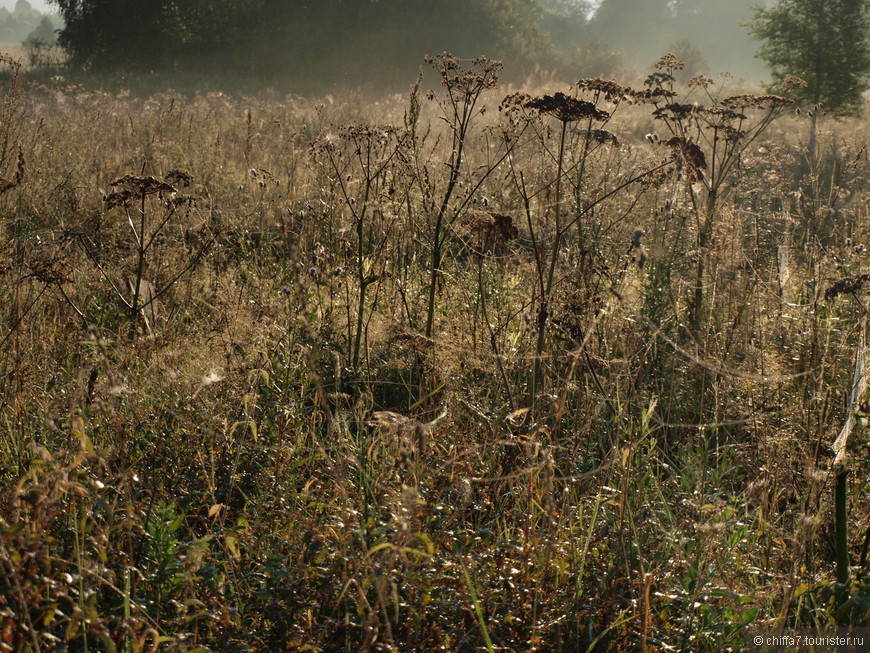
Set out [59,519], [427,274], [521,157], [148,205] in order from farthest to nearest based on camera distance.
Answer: [521,157] → [148,205] → [427,274] → [59,519]

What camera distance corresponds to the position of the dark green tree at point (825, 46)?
1638cm

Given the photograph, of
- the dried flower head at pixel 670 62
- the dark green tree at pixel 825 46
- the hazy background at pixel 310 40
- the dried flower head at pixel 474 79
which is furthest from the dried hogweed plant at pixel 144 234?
the hazy background at pixel 310 40

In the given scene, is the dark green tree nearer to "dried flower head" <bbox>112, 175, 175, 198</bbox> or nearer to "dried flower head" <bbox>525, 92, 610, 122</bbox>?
"dried flower head" <bbox>525, 92, 610, 122</bbox>

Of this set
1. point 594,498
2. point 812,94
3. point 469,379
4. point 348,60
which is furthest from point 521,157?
point 348,60

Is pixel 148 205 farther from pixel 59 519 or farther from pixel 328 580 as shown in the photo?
pixel 328 580

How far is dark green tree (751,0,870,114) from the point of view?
53.7ft

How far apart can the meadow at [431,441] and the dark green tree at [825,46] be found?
43.1 feet

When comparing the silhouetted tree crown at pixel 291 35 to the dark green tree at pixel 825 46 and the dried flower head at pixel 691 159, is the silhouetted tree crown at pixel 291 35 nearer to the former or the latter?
the dark green tree at pixel 825 46

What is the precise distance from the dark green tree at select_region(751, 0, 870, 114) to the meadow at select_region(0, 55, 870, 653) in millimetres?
13142

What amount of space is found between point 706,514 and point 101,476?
1.94 m

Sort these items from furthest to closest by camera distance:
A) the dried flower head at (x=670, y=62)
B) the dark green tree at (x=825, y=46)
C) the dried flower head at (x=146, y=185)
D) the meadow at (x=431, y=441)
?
the dark green tree at (x=825, y=46) → the dried flower head at (x=670, y=62) → the dried flower head at (x=146, y=185) → the meadow at (x=431, y=441)

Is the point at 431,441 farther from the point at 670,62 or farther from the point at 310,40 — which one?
the point at 310,40

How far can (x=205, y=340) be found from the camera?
380 centimetres

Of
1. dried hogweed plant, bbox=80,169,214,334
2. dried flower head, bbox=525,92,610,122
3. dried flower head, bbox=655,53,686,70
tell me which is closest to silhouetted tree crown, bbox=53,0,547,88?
dried hogweed plant, bbox=80,169,214,334
